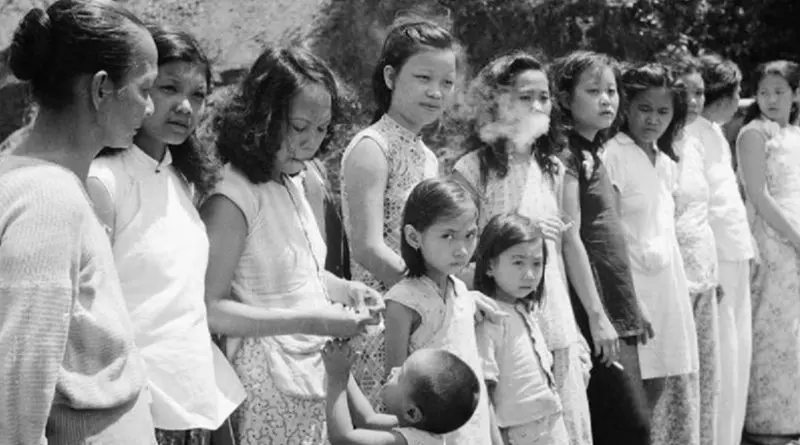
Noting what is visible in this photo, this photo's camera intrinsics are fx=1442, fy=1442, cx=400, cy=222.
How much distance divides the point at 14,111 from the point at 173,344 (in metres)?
2.05

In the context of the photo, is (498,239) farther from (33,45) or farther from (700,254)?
(33,45)

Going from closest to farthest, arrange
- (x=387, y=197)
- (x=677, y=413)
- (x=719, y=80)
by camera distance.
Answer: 1. (x=387, y=197)
2. (x=677, y=413)
3. (x=719, y=80)

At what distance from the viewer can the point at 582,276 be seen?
16.8 feet

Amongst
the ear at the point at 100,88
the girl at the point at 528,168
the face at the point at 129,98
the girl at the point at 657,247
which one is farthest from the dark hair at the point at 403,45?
the ear at the point at 100,88

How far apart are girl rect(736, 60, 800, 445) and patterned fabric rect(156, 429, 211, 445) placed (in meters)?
4.13

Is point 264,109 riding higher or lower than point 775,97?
higher

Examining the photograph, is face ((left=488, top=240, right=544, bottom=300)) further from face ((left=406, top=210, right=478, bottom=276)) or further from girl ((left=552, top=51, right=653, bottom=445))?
girl ((left=552, top=51, right=653, bottom=445))

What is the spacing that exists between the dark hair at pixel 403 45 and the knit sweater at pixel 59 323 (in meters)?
2.18

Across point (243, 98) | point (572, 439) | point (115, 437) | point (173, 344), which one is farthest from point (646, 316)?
point (115, 437)

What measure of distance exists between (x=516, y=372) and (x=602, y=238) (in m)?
0.97

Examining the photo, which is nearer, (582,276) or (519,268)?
(519,268)

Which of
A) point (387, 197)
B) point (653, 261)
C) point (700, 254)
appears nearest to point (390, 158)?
point (387, 197)

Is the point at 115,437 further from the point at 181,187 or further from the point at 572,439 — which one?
the point at 572,439

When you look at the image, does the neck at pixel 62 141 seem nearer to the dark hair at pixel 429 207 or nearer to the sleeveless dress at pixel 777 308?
the dark hair at pixel 429 207
